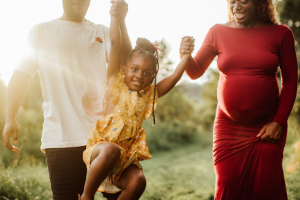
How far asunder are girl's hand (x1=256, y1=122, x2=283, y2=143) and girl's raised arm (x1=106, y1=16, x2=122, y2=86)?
52.0 inches

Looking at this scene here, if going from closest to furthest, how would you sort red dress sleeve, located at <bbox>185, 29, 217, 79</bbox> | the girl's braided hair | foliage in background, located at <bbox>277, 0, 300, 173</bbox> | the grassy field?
the girl's braided hair
red dress sleeve, located at <bbox>185, 29, 217, 79</bbox>
the grassy field
foliage in background, located at <bbox>277, 0, 300, 173</bbox>

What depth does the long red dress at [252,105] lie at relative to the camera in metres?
2.20

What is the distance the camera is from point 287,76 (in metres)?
2.22

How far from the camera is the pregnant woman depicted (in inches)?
86.7

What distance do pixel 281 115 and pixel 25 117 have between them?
8483 millimetres

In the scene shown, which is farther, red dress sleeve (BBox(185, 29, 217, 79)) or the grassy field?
the grassy field

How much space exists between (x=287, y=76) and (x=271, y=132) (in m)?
0.48

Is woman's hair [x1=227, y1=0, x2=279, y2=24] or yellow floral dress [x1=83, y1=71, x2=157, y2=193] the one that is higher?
woman's hair [x1=227, y1=0, x2=279, y2=24]

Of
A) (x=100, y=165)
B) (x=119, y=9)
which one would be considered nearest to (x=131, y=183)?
(x=100, y=165)

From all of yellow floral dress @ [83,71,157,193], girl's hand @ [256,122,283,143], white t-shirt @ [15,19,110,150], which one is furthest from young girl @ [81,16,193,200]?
girl's hand @ [256,122,283,143]

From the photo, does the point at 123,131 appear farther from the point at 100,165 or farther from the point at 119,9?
the point at 119,9

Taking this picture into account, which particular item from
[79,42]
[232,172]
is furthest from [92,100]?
[232,172]

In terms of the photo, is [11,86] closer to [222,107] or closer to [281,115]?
[222,107]

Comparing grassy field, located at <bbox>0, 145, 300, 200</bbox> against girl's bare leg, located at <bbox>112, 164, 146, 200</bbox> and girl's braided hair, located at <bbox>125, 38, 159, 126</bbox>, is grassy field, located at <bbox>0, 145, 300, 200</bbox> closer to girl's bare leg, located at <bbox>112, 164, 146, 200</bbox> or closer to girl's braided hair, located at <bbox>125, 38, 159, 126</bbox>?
girl's bare leg, located at <bbox>112, 164, 146, 200</bbox>
